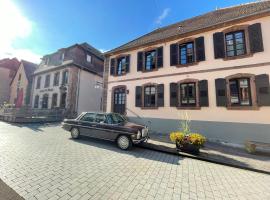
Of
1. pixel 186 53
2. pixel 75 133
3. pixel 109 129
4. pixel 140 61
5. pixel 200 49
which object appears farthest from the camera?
pixel 140 61

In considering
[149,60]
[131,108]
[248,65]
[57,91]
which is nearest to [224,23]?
[248,65]

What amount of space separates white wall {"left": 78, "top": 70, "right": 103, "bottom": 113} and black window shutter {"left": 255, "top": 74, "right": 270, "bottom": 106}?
691 inches

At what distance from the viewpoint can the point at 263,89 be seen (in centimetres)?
817

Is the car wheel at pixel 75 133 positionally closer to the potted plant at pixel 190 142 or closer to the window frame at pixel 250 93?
the potted plant at pixel 190 142

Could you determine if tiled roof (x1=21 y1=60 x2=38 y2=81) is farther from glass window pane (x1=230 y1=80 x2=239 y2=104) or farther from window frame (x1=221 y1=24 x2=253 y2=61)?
glass window pane (x1=230 y1=80 x2=239 y2=104)

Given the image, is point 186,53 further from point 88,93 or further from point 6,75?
point 6,75

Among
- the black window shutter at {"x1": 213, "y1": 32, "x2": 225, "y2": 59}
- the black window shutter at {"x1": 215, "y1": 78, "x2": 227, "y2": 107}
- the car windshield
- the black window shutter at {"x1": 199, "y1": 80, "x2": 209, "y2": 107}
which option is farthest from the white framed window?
the black window shutter at {"x1": 215, "y1": 78, "x2": 227, "y2": 107}

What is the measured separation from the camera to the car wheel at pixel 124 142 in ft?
→ 22.5

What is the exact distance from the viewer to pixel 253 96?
27.6 ft

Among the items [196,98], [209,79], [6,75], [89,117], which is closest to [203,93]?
[196,98]

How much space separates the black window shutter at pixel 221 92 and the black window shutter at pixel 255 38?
7.57ft

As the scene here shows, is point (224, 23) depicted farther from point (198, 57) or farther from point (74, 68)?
point (74, 68)

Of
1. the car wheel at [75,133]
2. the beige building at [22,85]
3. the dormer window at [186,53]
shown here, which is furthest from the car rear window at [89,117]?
the beige building at [22,85]

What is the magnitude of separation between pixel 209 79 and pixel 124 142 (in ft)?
22.8
